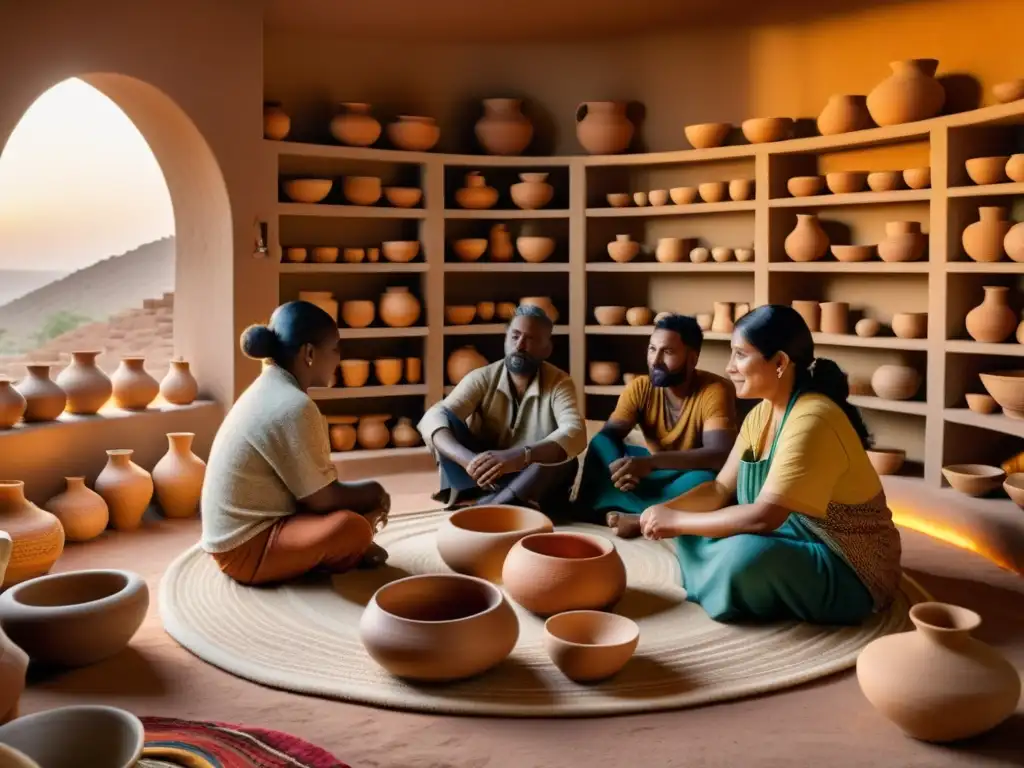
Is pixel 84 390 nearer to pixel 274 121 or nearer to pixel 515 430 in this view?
pixel 274 121

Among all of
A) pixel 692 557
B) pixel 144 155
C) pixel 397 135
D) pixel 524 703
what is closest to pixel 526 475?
pixel 692 557

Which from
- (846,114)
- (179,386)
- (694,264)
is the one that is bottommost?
(179,386)

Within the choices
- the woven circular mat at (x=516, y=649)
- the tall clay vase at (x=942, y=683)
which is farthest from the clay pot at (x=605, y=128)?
the tall clay vase at (x=942, y=683)

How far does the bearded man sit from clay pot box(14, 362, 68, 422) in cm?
172

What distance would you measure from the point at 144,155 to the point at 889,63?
499 centimetres

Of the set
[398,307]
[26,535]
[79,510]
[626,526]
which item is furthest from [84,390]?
[626,526]

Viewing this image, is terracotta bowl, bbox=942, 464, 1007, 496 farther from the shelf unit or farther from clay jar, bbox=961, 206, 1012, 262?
clay jar, bbox=961, 206, 1012, 262

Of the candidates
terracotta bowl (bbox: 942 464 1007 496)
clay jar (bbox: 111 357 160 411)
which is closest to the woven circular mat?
terracotta bowl (bbox: 942 464 1007 496)

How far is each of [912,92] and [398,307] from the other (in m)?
3.08

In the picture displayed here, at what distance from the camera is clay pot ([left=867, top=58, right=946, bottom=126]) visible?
5.11 m

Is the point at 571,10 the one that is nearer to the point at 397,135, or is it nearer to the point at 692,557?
the point at 397,135

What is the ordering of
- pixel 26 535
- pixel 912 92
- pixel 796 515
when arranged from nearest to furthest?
pixel 796 515
pixel 26 535
pixel 912 92

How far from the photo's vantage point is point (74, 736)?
215 cm

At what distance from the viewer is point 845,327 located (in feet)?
18.2
